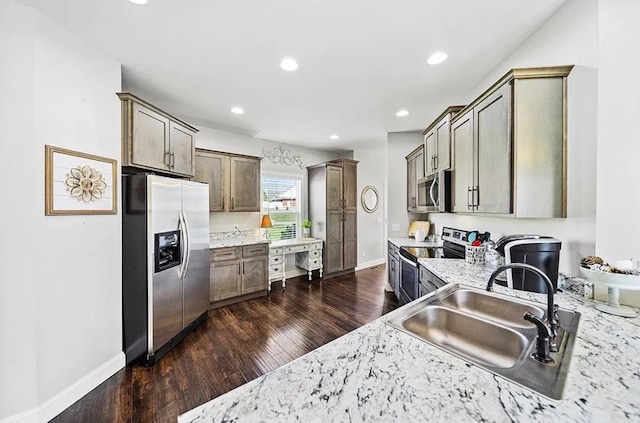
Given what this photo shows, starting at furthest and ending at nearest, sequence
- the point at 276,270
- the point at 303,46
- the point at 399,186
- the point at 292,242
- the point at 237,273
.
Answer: the point at 292,242 → the point at 276,270 → the point at 399,186 → the point at 237,273 → the point at 303,46

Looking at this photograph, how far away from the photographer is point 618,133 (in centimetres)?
134

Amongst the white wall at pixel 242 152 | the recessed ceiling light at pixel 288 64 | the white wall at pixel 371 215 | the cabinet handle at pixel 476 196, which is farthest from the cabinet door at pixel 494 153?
the white wall at pixel 371 215

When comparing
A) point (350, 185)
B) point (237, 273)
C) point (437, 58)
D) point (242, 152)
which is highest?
point (437, 58)

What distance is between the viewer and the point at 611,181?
137cm

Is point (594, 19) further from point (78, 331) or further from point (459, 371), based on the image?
point (78, 331)

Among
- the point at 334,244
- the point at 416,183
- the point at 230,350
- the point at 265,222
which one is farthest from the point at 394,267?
the point at 230,350

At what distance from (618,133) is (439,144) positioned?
4.93 ft

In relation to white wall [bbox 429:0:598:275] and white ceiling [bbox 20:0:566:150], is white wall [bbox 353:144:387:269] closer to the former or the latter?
white ceiling [bbox 20:0:566:150]

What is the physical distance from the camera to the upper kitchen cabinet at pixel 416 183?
11.1 feet

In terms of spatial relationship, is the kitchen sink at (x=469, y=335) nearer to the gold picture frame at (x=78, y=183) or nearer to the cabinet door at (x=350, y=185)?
the gold picture frame at (x=78, y=183)

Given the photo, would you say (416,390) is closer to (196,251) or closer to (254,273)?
(196,251)

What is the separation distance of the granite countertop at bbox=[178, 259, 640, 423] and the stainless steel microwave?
177 cm

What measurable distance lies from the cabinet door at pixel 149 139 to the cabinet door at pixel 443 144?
297cm

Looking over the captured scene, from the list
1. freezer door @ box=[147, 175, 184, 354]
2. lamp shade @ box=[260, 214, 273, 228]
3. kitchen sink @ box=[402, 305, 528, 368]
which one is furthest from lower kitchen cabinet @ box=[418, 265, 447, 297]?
lamp shade @ box=[260, 214, 273, 228]
